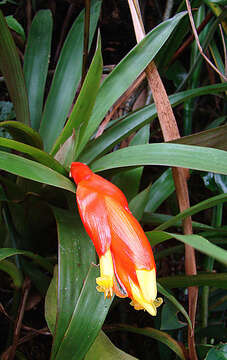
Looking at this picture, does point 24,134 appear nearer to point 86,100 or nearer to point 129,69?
point 86,100

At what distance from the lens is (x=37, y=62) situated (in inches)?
41.7

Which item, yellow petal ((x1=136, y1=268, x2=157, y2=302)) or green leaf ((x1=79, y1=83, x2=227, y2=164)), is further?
green leaf ((x1=79, y1=83, x2=227, y2=164))

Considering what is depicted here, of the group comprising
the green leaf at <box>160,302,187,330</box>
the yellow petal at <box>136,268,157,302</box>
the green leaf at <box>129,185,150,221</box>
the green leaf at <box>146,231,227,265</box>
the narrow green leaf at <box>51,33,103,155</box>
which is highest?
the narrow green leaf at <box>51,33,103,155</box>

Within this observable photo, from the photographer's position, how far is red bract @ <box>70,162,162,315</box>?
45 centimetres

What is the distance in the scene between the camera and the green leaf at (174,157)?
1.95 feet

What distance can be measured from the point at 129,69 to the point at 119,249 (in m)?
0.46

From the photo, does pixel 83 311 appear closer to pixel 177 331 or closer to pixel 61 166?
pixel 61 166

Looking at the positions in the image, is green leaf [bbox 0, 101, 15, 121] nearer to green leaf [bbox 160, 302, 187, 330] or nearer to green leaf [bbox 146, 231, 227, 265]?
green leaf [bbox 160, 302, 187, 330]

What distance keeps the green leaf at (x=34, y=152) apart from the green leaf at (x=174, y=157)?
0.29ft

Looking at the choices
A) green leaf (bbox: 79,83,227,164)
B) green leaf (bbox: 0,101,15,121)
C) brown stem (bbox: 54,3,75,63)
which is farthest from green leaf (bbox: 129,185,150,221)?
brown stem (bbox: 54,3,75,63)

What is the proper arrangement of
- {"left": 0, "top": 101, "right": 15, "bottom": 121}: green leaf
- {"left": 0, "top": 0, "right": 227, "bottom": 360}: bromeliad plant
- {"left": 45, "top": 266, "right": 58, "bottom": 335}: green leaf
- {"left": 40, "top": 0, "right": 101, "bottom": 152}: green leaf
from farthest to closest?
{"left": 0, "top": 101, "right": 15, "bottom": 121}: green leaf
{"left": 40, "top": 0, "right": 101, "bottom": 152}: green leaf
{"left": 45, "top": 266, "right": 58, "bottom": 335}: green leaf
{"left": 0, "top": 0, "right": 227, "bottom": 360}: bromeliad plant

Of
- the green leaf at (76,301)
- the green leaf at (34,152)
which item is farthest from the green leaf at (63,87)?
the green leaf at (76,301)

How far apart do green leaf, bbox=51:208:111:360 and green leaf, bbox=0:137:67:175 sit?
0.39 ft

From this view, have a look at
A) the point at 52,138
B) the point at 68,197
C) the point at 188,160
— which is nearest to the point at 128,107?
the point at 52,138
